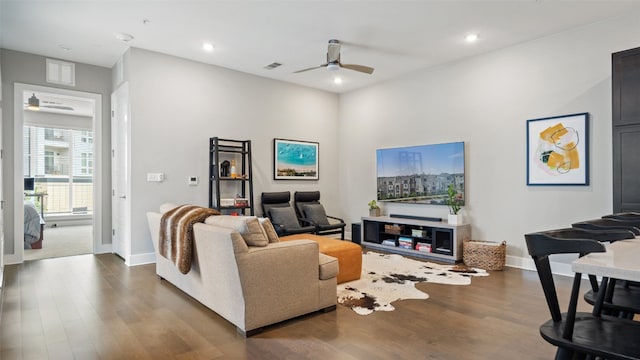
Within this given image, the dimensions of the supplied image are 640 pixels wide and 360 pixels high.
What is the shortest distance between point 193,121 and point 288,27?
216 cm

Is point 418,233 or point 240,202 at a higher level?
point 240,202

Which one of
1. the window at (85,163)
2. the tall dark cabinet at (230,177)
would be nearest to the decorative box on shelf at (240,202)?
the tall dark cabinet at (230,177)

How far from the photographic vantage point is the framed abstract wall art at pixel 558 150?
432 centimetres

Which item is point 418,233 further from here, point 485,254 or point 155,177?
point 155,177

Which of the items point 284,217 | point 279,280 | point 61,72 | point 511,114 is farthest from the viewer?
point 284,217

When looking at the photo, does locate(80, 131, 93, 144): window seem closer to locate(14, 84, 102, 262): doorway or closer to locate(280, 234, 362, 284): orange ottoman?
locate(14, 84, 102, 262): doorway

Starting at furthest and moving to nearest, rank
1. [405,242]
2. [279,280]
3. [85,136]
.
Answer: [85,136], [405,242], [279,280]

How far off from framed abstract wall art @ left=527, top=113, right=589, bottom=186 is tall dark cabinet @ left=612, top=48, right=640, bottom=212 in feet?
1.75

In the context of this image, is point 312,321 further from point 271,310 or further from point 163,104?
point 163,104

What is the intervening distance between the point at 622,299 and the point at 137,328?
3098 millimetres

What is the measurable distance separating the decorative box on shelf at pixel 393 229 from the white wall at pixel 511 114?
1.43ft

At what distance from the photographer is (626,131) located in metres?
3.70

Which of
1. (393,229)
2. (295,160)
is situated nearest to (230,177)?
(295,160)

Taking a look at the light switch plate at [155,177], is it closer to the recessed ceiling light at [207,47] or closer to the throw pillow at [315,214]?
the recessed ceiling light at [207,47]
